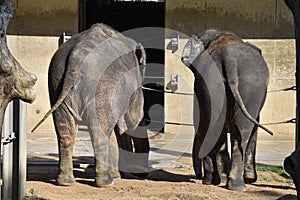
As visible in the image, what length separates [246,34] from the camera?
15672mm

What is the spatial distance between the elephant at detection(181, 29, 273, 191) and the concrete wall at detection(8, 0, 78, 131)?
589 cm

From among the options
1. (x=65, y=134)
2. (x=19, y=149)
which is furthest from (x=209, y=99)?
(x=19, y=149)

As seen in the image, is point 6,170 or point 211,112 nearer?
point 6,170

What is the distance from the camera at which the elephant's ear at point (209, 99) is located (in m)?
9.64

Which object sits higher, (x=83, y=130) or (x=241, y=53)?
(x=241, y=53)

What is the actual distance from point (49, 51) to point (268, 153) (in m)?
4.57

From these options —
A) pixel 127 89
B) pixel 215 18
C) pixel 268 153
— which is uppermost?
pixel 215 18

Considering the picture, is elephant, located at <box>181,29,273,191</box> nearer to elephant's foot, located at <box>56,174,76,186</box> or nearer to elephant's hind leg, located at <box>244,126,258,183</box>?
elephant's hind leg, located at <box>244,126,258,183</box>

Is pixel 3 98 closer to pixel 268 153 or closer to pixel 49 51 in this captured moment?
pixel 268 153

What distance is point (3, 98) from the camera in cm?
407

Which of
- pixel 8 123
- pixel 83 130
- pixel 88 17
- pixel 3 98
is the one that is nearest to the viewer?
pixel 3 98

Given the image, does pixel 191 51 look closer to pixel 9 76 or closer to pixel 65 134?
pixel 65 134

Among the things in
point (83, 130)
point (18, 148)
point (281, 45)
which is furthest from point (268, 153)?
point (18, 148)

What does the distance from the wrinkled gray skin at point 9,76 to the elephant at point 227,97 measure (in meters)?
5.27
